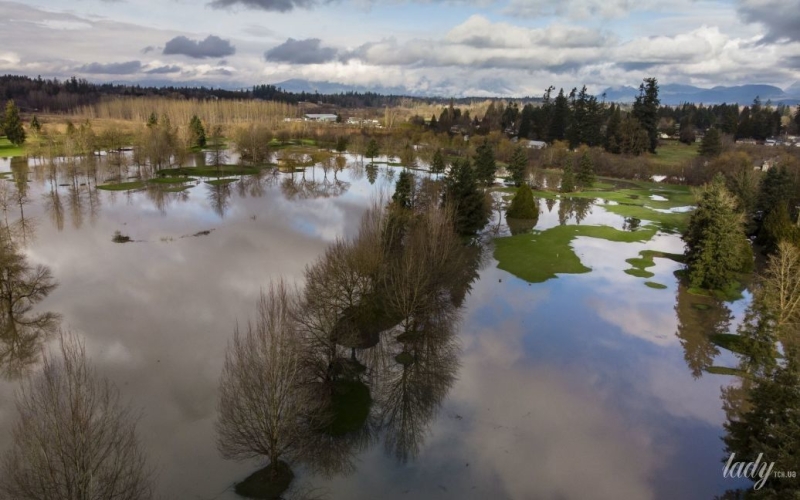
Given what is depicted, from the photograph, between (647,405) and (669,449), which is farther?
(647,405)

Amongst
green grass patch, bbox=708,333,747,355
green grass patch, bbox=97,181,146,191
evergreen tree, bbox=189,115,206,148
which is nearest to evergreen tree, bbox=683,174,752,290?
green grass patch, bbox=708,333,747,355

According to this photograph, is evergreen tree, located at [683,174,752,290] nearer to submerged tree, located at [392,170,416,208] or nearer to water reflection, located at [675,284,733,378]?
water reflection, located at [675,284,733,378]

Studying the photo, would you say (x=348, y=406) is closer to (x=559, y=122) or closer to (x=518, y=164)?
(x=518, y=164)

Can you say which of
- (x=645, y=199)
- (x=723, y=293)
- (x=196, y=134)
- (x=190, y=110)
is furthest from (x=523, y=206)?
(x=190, y=110)

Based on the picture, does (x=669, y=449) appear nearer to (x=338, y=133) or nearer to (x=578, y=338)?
(x=578, y=338)

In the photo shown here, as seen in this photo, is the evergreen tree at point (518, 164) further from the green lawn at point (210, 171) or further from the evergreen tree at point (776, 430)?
the evergreen tree at point (776, 430)

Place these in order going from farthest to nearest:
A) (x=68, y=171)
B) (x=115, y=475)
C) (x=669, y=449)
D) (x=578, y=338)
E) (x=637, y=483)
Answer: (x=68, y=171), (x=578, y=338), (x=669, y=449), (x=637, y=483), (x=115, y=475)

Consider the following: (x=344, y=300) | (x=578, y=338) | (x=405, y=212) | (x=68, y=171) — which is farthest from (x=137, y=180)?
(x=578, y=338)
